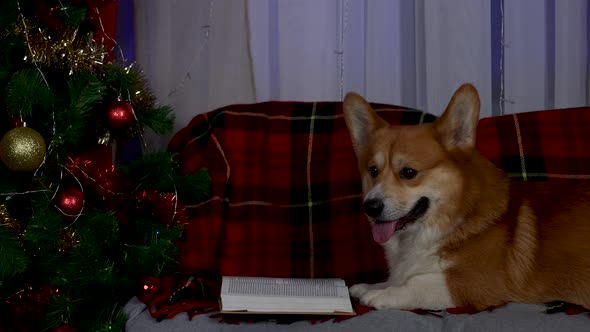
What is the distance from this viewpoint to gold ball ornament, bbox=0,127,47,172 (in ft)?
5.87

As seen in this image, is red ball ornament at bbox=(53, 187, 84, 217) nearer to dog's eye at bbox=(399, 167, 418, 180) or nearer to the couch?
the couch

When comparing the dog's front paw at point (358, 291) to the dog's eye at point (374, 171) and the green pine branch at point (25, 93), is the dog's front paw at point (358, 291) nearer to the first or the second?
the dog's eye at point (374, 171)

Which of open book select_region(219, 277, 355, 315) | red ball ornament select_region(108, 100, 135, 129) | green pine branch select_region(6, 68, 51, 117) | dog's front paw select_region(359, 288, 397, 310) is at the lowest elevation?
dog's front paw select_region(359, 288, 397, 310)

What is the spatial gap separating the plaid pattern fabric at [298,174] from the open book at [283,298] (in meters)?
0.38

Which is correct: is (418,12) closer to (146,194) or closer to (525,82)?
(525,82)

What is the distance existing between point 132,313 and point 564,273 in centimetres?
113

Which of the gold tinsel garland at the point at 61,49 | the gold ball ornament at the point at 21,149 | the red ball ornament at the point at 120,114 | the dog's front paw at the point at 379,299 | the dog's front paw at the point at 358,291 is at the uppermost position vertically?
the gold tinsel garland at the point at 61,49

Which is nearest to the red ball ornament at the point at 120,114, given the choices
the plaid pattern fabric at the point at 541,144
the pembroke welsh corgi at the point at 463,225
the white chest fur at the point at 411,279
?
the pembroke welsh corgi at the point at 463,225

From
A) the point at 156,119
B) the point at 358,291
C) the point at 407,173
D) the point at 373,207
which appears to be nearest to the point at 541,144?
the point at 407,173

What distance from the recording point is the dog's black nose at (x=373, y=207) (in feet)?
5.91

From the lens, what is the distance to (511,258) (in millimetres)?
1790

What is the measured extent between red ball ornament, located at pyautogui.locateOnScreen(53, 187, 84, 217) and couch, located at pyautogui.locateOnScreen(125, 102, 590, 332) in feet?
1.16

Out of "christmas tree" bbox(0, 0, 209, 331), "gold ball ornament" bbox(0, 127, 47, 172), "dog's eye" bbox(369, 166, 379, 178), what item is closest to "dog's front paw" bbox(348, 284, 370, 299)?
"dog's eye" bbox(369, 166, 379, 178)

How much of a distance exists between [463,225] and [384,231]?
214mm
